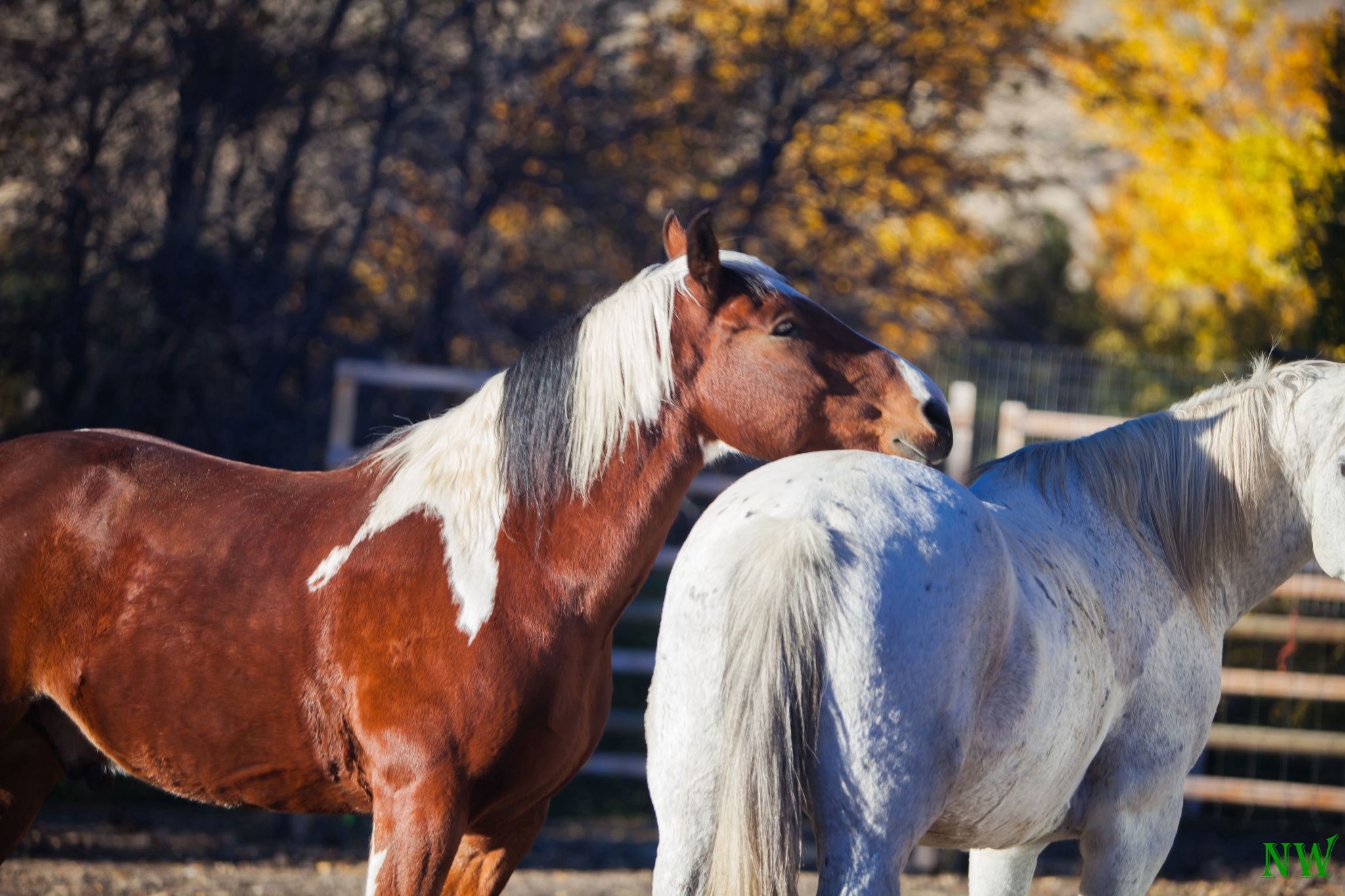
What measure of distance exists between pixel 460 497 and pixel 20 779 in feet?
5.13

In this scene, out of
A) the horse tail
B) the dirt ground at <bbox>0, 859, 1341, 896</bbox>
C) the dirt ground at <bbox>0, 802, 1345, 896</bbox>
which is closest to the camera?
the horse tail

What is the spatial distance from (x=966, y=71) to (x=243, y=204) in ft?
18.5

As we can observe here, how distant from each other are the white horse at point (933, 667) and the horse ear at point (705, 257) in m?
0.56

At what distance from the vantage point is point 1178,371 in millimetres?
6348

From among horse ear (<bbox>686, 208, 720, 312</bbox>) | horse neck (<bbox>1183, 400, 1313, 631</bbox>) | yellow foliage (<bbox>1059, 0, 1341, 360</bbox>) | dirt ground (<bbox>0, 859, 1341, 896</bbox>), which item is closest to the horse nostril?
horse ear (<bbox>686, 208, 720, 312</bbox>)

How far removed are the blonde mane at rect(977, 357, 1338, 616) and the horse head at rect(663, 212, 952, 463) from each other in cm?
38

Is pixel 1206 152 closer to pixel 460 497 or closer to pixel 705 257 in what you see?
pixel 705 257

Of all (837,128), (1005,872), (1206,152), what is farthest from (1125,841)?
(1206,152)

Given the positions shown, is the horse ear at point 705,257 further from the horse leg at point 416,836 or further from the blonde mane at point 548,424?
the horse leg at point 416,836

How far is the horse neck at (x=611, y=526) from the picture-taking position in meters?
2.35

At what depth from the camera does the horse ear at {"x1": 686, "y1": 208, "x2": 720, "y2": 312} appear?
2.29 m

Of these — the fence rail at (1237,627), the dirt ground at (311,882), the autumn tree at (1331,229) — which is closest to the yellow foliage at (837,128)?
the autumn tree at (1331,229)

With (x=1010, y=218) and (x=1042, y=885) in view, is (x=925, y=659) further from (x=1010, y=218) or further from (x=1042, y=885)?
(x=1010, y=218)

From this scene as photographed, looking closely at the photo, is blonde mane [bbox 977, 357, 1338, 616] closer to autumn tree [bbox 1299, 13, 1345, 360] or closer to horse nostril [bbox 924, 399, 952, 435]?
horse nostril [bbox 924, 399, 952, 435]
